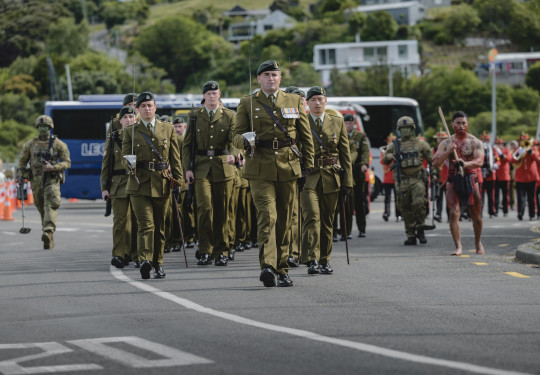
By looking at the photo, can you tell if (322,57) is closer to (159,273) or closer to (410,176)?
(410,176)

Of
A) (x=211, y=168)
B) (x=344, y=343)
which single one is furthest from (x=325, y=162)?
(x=344, y=343)

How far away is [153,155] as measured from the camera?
46.1 ft

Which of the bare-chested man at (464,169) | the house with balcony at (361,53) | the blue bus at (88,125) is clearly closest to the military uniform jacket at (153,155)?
the bare-chested man at (464,169)

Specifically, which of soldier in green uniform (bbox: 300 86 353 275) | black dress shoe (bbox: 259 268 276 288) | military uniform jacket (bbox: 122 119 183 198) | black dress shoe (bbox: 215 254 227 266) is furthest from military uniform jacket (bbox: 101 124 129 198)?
black dress shoe (bbox: 259 268 276 288)

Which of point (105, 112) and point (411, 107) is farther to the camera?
point (411, 107)

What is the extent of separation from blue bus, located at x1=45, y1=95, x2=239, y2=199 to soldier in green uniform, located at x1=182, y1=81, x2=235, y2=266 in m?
21.2

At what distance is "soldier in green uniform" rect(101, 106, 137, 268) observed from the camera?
15.8 m

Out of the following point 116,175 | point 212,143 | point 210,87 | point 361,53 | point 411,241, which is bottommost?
point 411,241

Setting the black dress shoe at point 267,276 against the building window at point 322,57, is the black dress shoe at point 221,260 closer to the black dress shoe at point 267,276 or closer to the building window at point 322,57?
the black dress shoe at point 267,276

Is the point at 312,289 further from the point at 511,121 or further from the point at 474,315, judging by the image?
the point at 511,121

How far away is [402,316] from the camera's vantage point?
33.0 ft

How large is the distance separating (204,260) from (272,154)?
135 inches

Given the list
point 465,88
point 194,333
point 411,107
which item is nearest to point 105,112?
point 411,107

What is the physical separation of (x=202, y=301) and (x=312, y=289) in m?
1.35
